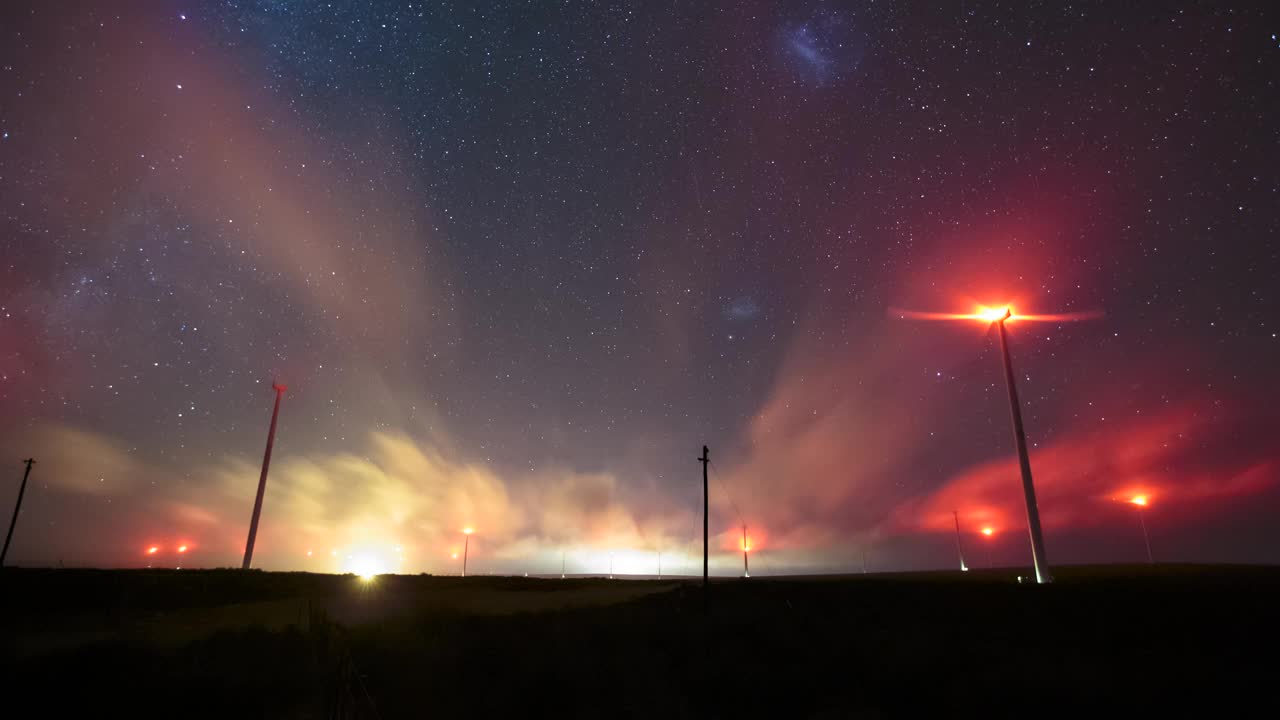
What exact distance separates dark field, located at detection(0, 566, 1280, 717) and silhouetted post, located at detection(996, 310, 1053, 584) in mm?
4414

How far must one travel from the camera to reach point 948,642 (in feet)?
82.8

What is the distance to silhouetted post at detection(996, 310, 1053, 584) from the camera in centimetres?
4466

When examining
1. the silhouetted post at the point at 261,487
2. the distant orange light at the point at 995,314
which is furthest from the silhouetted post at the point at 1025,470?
the silhouetted post at the point at 261,487

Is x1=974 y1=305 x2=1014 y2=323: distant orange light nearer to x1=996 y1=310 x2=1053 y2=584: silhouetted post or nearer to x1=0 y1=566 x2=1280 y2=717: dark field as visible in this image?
x1=996 y1=310 x2=1053 y2=584: silhouetted post

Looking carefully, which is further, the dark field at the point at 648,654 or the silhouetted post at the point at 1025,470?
the silhouetted post at the point at 1025,470

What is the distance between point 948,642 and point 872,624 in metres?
5.77

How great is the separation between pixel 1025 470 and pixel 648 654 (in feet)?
127

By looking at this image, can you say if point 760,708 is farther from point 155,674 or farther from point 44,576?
point 44,576

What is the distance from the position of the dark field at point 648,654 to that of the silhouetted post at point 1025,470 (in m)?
4.41

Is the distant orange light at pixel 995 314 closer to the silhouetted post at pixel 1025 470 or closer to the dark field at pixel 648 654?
the silhouetted post at pixel 1025 470

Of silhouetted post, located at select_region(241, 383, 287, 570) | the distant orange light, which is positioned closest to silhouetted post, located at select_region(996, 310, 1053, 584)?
the distant orange light

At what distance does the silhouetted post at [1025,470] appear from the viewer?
44656mm

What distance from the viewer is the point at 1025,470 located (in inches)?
1893

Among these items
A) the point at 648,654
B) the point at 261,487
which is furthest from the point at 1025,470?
the point at 261,487
